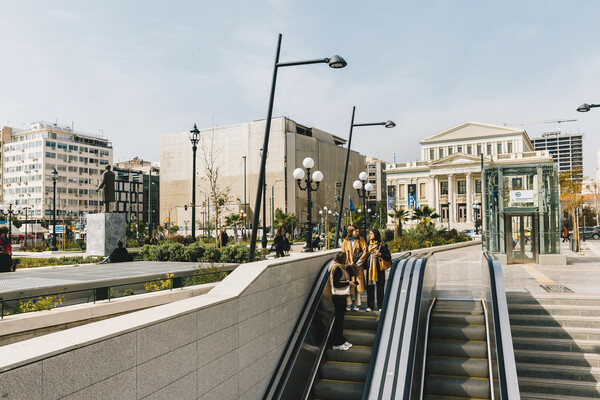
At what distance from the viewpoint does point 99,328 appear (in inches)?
170

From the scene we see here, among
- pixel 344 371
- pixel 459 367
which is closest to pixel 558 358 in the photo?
pixel 459 367

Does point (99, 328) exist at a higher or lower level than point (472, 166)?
lower

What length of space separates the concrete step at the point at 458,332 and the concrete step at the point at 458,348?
12cm

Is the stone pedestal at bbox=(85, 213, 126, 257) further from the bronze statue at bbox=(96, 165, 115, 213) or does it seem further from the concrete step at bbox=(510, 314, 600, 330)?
Answer: the concrete step at bbox=(510, 314, 600, 330)

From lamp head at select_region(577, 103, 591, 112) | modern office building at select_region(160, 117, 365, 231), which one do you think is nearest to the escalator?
lamp head at select_region(577, 103, 591, 112)

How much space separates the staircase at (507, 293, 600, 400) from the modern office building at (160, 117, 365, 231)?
7792 centimetres

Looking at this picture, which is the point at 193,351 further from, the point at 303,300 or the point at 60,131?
the point at 60,131

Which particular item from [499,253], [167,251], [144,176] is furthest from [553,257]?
[144,176]

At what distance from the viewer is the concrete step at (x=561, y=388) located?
7716 millimetres

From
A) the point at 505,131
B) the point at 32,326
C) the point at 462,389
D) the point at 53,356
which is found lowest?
the point at 462,389

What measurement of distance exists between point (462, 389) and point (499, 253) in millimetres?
14145

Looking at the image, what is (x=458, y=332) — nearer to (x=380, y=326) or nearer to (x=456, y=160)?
(x=380, y=326)

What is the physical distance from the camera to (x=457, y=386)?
24.3 feet

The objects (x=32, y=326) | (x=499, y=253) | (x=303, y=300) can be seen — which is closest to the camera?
(x=32, y=326)
